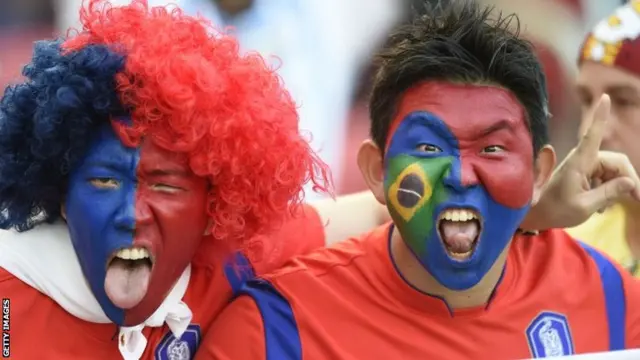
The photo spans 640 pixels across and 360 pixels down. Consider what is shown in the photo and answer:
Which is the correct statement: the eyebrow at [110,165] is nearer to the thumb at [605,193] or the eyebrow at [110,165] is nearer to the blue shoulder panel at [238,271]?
the blue shoulder panel at [238,271]

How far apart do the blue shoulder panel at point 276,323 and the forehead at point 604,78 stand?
1.46 m

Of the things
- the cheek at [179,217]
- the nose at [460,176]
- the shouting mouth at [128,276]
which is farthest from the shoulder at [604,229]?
the shouting mouth at [128,276]

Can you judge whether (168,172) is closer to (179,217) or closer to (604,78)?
(179,217)

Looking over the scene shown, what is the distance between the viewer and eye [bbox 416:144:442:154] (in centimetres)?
196

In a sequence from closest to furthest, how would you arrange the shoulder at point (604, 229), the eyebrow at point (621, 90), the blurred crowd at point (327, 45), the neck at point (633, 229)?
the neck at point (633, 229)
the shoulder at point (604, 229)
the eyebrow at point (621, 90)
the blurred crowd at point (327, 45)

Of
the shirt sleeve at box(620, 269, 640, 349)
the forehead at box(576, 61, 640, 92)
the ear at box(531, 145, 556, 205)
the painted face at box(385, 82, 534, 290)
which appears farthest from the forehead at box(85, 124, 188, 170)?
the forehead at box(576, 61, 640, 92)

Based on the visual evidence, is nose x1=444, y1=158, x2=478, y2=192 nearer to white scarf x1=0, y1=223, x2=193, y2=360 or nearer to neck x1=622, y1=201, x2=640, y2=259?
white scarf x1=0, y1=223, x2=193, y2=360

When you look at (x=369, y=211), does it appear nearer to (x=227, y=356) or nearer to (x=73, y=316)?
(x=227, y=356)

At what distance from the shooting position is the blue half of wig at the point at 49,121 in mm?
1818

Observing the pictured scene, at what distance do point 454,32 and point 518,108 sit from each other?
216 mm

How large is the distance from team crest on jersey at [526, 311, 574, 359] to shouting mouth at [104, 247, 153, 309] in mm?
823

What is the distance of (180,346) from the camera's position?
6.48 feet

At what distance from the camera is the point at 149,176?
183 centimetres

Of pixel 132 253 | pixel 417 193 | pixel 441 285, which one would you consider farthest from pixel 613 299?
pixel 132 253
